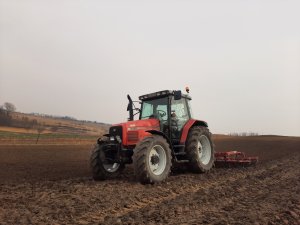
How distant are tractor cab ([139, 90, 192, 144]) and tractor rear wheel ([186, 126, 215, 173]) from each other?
42 cm

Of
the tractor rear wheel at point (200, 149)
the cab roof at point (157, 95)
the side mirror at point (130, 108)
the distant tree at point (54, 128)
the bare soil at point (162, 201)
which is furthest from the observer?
the distant tree at point (54, 128)

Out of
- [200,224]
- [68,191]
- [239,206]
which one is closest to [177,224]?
[200,224]

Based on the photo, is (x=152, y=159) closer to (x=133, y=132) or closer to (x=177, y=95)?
(x=133, y=132)

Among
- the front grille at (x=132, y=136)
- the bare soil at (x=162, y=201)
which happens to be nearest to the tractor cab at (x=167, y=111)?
the front grille at (x=132, y=136)

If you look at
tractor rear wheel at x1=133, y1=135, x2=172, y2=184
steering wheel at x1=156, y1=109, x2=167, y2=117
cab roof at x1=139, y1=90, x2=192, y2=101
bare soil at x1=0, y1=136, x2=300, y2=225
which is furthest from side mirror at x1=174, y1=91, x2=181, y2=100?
bare soil at x1=0, y1=136, x2=300, y2=225

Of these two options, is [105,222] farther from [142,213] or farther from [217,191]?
[217,191]

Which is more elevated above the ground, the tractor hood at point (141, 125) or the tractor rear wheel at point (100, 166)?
the tractor hood at point (141, 125)

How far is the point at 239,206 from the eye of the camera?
589cm

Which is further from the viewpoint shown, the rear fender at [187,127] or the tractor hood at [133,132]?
the rear fender at [187,127]

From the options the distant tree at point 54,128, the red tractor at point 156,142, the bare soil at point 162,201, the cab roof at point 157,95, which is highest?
the cab roof at point 157,95

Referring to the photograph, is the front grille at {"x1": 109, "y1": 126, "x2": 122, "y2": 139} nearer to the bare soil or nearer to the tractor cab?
the bare soil

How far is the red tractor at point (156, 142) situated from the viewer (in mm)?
8447

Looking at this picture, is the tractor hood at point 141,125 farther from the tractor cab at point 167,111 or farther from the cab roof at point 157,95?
the cab roof at point 157,95

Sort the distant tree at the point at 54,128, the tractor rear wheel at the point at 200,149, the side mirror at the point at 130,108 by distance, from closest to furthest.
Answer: the tractor rear wheel at the point at 200,149
the side mirror at the point at 130,108
the distant tree at the point at 54,128
